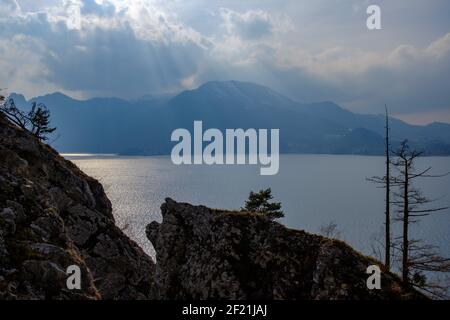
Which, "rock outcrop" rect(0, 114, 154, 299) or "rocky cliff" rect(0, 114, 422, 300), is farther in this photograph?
"rocky cliff" rect(0, 114, 422, 300)

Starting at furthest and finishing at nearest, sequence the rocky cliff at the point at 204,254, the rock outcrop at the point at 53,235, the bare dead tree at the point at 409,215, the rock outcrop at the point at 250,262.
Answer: the bare dead tree at the point at 409,215 < the rock outcrop at the point at 250,262 < the rocky cliff at the point at 204,254 < the rock outcrop at the point at 53,235

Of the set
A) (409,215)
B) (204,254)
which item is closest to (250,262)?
(204,254)

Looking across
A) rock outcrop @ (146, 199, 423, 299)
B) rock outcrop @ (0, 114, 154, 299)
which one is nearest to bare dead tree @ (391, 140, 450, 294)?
rock outcrop @ (146, 199, 423, 299)

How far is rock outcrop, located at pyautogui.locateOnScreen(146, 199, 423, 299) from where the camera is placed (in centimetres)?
1784

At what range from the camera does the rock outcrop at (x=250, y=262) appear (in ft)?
58.5

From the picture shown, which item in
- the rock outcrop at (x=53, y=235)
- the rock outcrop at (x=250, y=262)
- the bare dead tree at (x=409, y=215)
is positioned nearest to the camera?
the rock outcrop at (x=53, y=235)

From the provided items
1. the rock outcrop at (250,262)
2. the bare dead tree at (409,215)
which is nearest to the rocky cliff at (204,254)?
the rock outcrop at (250,262)

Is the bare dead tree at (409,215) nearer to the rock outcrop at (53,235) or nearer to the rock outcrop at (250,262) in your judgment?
the rock outcrop at (250,262)

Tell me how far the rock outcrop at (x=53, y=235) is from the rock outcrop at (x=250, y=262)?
477 cm

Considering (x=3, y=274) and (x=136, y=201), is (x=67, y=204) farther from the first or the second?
(x=136, y=201)

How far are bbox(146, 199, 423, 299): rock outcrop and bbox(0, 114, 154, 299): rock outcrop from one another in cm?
477

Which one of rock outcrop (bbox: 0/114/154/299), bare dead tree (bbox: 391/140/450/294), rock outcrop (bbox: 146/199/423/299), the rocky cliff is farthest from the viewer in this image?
bare dead tree (bbox: 391/140/450/294)

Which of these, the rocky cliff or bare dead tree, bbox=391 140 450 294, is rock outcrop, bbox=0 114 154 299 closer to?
the rocky cliff
